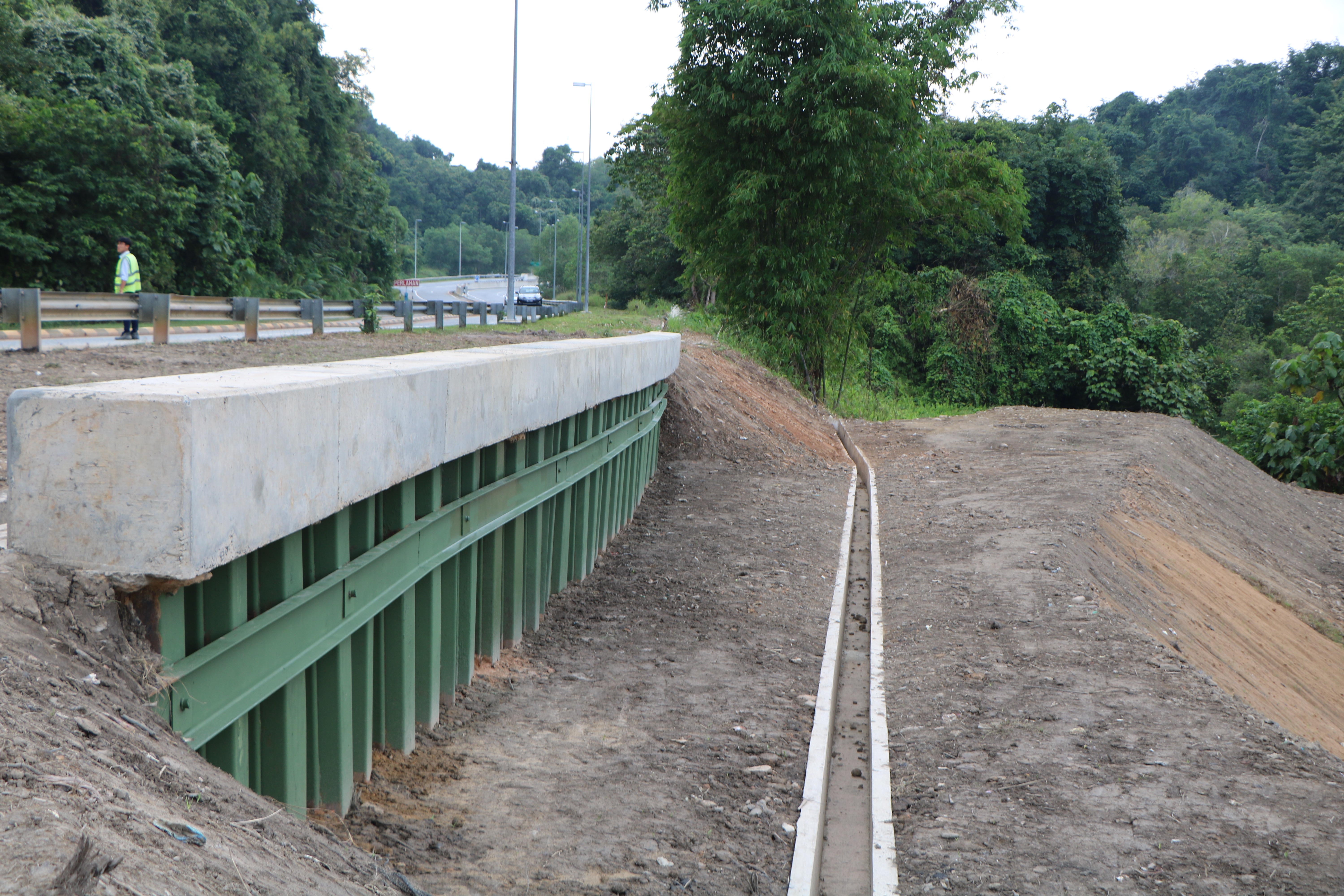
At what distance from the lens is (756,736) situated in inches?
207

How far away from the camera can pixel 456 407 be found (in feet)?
15.0

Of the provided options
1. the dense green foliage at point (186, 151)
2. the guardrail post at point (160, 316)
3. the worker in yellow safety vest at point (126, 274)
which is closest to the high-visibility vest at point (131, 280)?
the worker in yellow safety vest at point (126, 274)

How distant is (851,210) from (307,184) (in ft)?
120

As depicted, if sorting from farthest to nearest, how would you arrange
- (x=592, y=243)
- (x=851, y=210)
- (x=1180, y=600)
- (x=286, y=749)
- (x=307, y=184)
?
(x=592, y=243)
(x=307, y=184)
(x=851, y=210)
(x=1180, y=600)
(x=286, y=749)

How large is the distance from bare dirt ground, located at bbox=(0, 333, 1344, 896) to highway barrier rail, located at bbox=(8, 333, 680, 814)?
0.17 meters

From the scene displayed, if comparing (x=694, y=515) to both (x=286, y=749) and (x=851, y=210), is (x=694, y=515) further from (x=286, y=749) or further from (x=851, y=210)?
(x=851, y=210)

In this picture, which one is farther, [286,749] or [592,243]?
[592,243]

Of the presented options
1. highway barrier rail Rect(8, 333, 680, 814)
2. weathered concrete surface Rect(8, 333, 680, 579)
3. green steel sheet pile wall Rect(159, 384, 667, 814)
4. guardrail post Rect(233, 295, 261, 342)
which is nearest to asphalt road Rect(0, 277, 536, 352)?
guardrail post Rect(233, 295, 261, 342)

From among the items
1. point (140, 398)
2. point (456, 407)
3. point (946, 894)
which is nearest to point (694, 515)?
point (456, 407)

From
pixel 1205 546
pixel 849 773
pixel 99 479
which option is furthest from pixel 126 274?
Answer: pixel 1205 546

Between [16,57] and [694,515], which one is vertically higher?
[16,57]

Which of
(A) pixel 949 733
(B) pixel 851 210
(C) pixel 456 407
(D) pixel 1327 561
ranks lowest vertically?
(D) pixel 1327 561

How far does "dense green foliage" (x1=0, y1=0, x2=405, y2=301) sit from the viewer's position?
26.1 meters

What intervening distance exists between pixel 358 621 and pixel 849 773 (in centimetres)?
→ 261
